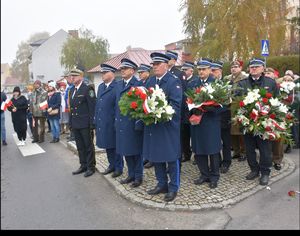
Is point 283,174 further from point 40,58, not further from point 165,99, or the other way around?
point 40,58

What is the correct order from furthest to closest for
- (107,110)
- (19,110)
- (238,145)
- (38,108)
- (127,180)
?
(38,108), (19,110), (238,145), (107,110), (127,180)

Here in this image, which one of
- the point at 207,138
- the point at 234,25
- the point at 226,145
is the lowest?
the point at 226,145

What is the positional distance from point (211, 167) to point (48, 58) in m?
45.9

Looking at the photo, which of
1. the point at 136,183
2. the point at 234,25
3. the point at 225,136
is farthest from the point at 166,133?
the point at 234,25

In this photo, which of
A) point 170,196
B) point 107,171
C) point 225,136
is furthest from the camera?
point 107,171

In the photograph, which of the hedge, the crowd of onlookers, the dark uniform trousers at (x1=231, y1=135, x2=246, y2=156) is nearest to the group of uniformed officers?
the dark uniform trousers at (x1=231, y1=135, x2=246, y2=156)

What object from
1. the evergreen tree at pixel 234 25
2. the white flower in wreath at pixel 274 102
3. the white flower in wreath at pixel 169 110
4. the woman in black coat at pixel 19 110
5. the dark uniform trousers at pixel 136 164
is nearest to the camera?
the white flower in wreath at pixel 169 110

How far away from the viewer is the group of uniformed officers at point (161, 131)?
4668 mm

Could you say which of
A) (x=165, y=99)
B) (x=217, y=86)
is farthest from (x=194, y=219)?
(x=217, y=86)

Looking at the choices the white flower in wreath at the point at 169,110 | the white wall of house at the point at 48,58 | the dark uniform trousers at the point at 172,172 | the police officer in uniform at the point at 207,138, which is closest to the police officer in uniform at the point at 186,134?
the police officer in uniform at the point at 207,138

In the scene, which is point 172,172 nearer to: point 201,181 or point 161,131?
point 161,131

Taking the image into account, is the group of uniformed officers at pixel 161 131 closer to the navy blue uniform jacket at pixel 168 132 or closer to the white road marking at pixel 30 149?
the navy blue uniform jacket at pixel 168 132

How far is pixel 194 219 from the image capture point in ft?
13.7

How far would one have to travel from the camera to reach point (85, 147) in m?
6.53
